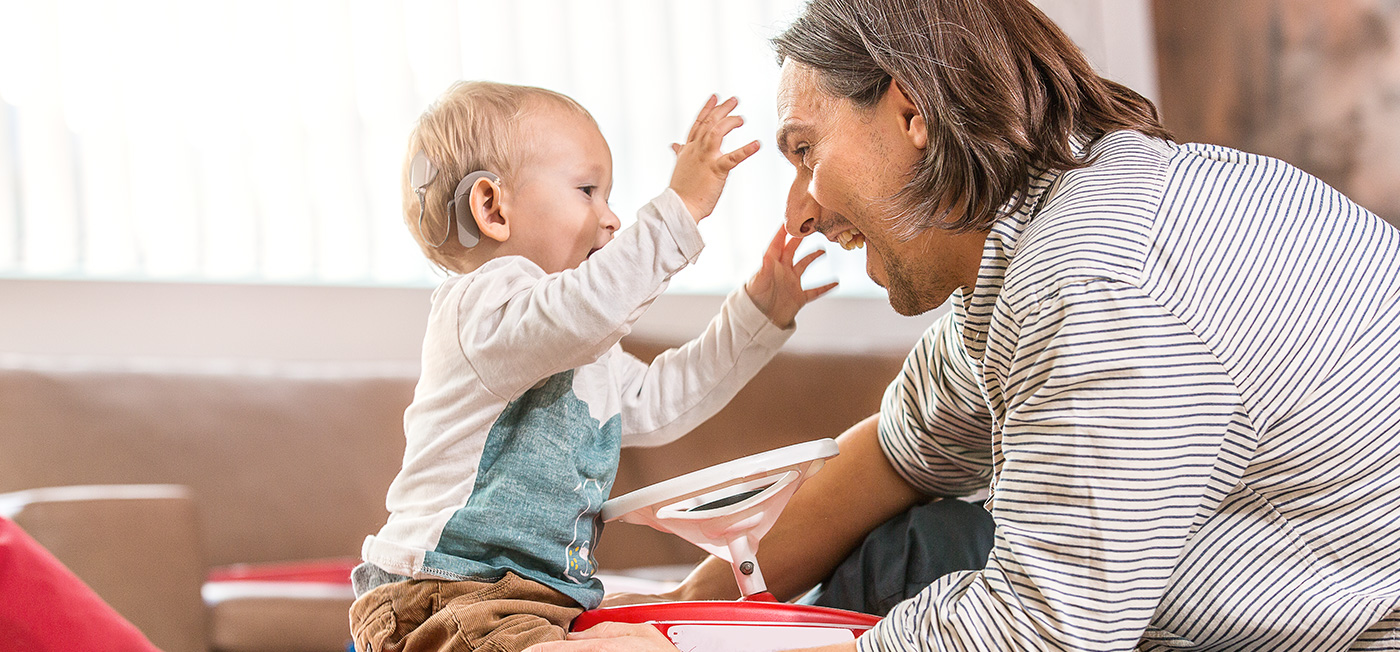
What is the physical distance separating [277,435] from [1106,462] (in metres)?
1.80

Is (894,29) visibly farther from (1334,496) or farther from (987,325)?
(1334,496)

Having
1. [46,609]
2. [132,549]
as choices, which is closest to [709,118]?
[46,609]

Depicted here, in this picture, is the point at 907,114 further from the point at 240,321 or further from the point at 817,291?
the point at 240,321

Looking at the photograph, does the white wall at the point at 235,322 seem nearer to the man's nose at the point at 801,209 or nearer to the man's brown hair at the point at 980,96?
the man's nose at the point at 801,209

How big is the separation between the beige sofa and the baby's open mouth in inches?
43.1

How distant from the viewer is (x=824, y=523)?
1390 millimetres

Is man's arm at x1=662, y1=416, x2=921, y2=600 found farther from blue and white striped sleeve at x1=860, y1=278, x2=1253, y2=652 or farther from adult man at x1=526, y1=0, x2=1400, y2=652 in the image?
blue and white striped sleeve at x1=860, y1=278, x2=1253, y2=652

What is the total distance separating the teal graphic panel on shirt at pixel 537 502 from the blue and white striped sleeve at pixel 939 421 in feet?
1.33

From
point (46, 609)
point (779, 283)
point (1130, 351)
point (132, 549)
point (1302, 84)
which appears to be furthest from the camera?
point (1302, 84)

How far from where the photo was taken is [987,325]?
1.01m

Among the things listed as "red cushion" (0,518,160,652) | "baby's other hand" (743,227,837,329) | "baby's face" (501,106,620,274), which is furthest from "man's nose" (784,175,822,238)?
"red cushion" (0,518,160,652)

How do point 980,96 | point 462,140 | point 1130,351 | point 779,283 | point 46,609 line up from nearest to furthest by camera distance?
point 1130,351, point 980,96, point 46,609, point 462,140, point 779,283

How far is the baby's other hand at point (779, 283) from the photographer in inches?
51.3

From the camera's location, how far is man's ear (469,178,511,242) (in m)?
1.18
